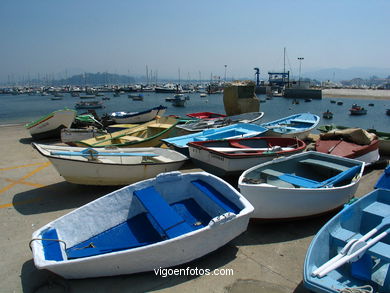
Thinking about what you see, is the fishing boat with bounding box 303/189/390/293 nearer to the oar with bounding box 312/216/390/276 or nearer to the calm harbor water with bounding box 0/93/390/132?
the oar with bounding box 312/216/390/276

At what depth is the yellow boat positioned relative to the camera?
431 inches

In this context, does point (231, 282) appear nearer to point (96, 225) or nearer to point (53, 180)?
point (96, 225)

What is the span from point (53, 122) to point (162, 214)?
13376 mm

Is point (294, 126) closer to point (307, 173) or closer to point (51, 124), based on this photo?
point (307, 173)

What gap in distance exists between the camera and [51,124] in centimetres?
1567

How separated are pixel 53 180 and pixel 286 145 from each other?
8327mm

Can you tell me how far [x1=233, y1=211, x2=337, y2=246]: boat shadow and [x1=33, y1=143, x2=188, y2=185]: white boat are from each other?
11.3ft

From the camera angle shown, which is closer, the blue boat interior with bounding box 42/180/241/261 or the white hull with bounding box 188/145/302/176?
the blue boat interior with bounding box 42/180/241/261

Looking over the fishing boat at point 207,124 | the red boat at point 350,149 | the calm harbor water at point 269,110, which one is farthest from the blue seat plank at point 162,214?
the calm harbor water at point 269,110

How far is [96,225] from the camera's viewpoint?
5.20 meters

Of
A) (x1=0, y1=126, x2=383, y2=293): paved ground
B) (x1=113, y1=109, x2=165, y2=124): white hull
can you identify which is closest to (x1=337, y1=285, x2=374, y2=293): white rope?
(x1=0, y1=126, x2=383, y2=293): paved ground

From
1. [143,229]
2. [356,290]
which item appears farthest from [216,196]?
[356,290]

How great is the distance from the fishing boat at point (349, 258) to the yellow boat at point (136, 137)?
783cm

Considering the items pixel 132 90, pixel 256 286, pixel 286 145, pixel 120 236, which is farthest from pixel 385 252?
pixel 132 90
